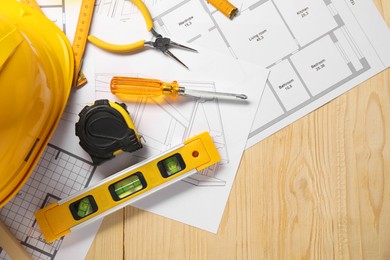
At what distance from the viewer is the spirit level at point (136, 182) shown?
68 cm

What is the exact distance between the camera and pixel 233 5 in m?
0.70

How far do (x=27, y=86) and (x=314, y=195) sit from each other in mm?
439

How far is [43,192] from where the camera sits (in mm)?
714

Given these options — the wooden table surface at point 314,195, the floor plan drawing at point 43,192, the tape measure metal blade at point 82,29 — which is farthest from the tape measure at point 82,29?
the wooden table surface at point 314,195

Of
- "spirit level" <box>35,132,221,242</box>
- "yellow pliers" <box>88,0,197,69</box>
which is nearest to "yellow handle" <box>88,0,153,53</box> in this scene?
"yellow pliers" <box>88,0,197,69</box>

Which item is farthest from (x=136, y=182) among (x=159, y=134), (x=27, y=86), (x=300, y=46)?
(x=300, y=46)

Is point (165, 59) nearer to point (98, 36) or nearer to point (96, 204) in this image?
point (98, 36)

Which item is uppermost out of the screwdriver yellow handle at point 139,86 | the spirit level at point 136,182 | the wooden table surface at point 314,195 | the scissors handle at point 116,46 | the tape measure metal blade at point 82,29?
the tape measure metal blade at point 82,29

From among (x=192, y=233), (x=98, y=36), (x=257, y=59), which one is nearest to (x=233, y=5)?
(x=257, y=59)

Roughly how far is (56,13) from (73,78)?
0.35 ft

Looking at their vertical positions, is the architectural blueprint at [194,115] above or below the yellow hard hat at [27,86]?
below

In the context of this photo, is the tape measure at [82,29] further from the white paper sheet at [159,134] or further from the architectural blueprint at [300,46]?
the architectural blueprint at [300,46]

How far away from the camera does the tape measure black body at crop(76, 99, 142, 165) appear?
66 centimetres

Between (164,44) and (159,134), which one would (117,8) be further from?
(159,134)
